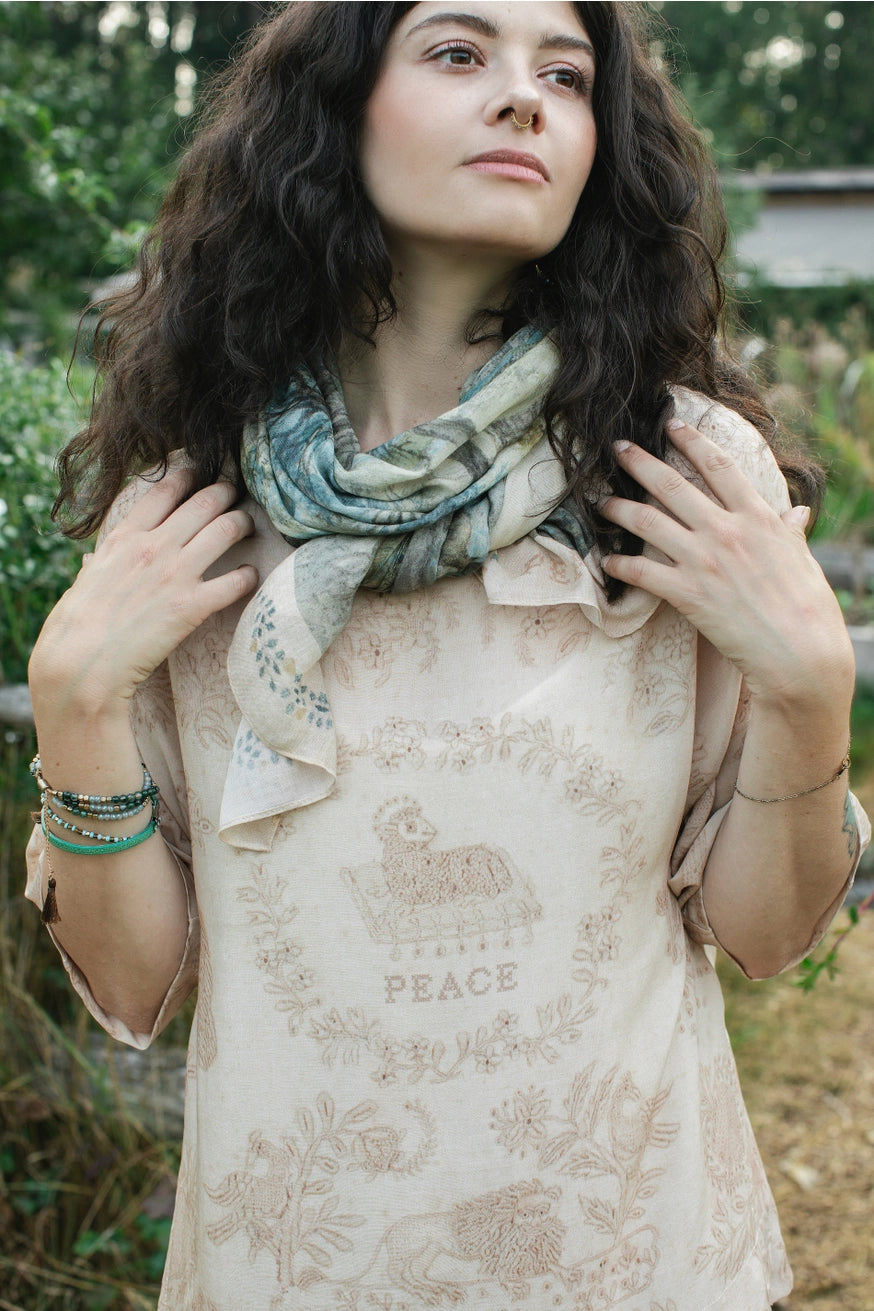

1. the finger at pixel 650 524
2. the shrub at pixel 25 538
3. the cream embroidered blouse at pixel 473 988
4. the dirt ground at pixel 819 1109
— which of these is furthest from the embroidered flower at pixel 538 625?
the dirt ground at pixel 819 1109

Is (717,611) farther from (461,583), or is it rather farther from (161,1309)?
(161,1309)

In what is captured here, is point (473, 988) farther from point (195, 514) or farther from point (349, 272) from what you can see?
point (349, 272)

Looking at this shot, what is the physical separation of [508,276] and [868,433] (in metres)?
5.05

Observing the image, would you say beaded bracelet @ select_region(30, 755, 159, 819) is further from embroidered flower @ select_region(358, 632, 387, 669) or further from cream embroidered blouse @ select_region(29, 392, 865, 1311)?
embroidered flower @ select_region(358, 632, 387, 669)

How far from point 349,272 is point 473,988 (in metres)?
0.80

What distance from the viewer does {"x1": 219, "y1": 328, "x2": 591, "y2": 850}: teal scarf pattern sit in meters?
1.13

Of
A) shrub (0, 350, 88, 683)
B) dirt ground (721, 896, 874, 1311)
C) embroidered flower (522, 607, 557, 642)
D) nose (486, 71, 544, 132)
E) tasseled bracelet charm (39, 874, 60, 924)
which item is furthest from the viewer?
dirt ground (721, 896, 874, 1311)

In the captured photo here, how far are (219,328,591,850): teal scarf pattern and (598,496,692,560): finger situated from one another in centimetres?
6

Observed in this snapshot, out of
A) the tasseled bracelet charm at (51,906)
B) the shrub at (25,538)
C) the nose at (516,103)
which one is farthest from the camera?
the shrub at (25,538)

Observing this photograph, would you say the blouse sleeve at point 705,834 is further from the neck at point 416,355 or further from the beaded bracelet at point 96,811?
the beaded bracelet at point 96,811

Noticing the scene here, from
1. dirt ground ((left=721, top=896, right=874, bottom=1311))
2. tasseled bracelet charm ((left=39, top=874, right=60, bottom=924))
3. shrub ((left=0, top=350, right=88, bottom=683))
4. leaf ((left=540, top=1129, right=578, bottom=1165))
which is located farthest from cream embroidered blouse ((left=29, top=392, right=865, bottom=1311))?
dirt ground ((left=721, top=896, right=874, bottom=1311))

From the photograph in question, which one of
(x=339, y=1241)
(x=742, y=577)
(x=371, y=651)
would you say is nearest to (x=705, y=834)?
(x=742, y=577)

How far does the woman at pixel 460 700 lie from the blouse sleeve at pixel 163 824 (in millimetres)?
47

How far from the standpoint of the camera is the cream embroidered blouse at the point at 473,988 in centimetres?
113
